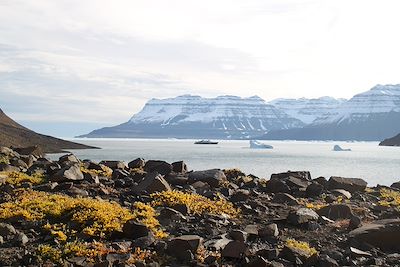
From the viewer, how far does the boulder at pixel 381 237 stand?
1789 centimetres

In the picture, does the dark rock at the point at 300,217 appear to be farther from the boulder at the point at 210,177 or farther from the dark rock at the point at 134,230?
the boulder at the point at 210,177

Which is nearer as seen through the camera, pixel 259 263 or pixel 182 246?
pixel 259 263

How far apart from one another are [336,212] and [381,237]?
4.37 metres

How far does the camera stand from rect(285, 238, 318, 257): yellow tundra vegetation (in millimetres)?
16453

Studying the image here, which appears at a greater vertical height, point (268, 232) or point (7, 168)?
point (7, 168)

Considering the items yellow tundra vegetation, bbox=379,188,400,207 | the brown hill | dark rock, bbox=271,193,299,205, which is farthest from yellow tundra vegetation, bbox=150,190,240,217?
the brown hill

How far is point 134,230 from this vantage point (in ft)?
56.0

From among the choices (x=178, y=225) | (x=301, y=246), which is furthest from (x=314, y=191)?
(x=178, y=225)

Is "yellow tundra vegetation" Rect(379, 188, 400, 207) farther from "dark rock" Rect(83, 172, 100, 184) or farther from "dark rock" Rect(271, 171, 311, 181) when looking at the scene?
"dark rock" Rect(83, 172, 100, 184)

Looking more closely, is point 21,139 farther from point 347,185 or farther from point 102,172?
point 347,185

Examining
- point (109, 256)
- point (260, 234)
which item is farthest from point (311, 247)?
point (109, 256)

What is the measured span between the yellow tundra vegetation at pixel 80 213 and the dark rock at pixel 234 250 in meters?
2.62

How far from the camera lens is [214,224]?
19.6 m

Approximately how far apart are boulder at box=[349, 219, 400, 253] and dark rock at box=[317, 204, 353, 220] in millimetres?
3696
